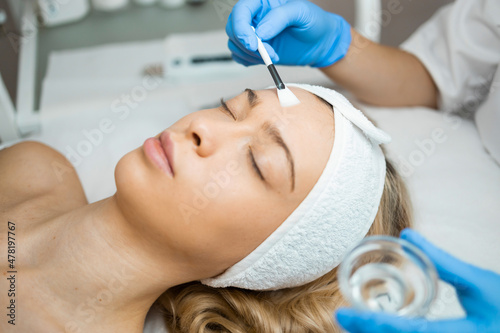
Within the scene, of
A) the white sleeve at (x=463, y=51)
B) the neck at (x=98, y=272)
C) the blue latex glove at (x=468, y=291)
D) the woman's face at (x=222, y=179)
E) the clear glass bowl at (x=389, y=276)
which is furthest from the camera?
the white sleeve at (x=463, y=51)

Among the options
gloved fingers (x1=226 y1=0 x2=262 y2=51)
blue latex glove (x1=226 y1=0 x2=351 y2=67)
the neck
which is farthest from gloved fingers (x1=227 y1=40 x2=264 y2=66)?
the neck

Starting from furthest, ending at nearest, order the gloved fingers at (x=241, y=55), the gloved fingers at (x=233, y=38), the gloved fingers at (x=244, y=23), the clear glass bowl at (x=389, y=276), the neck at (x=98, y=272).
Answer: the gloved fingers at (x=241, y=55) < the gloved fingers at (x=233, y=38) < the gloved fingers at (x=244, y=23) < the neck at (x=98, y=272) < the clear glass bowl at (x=389, y=276)

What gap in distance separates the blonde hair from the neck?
15 centimetres

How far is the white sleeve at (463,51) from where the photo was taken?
5.03 ft

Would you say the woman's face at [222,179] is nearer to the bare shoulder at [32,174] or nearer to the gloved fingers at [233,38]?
the gloved fingers at [233,38]

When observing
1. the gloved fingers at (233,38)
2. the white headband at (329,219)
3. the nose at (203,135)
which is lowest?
the white headband at (329,219)

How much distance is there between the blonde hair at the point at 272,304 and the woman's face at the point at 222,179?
23 centimetres

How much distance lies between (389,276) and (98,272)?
0.68m

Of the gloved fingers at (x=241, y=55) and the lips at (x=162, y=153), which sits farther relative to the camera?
the gloved fingers at (x=241, y=55)

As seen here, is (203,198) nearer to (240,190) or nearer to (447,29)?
(240,190)

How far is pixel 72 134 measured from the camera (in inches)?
65.1

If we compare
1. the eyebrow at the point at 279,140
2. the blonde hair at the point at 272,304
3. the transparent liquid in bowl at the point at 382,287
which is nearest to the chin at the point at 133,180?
the eyebrow at the point at 279,140

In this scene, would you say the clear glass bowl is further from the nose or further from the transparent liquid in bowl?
the nose

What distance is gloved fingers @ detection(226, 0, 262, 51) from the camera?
119cm
